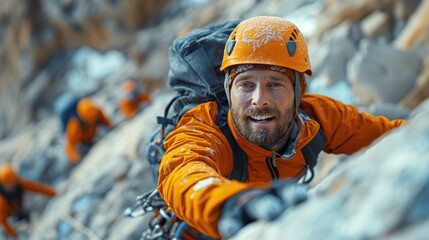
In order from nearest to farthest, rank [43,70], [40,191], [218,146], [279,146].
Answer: [218,146] → [279,146] → [40,191] → [43,70]

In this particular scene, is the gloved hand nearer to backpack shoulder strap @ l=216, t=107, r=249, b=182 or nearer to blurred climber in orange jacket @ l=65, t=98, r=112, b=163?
backpack shoulder strap @ l=216, t=107, r=249, b=182

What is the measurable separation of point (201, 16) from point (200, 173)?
14.1m

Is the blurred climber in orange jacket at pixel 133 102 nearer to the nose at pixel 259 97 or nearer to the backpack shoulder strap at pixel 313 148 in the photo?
the backpack shoulder strap at pixel 313 148

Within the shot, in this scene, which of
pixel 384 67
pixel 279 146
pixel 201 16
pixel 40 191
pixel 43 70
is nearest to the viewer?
pixel 279 146

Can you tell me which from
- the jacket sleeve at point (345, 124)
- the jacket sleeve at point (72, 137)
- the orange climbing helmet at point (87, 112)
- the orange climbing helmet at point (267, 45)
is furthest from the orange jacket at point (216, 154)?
the jacket sleeve at point (72, 137)

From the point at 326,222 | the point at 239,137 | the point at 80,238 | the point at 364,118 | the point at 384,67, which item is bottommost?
the point at 80,238

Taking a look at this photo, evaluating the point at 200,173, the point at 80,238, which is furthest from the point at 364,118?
the point at 80,238

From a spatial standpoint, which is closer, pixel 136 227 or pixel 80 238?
pixel 136 227

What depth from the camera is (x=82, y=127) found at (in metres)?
11.8

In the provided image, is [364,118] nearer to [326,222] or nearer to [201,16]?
[326,222]

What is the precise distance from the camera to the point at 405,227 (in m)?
1.37

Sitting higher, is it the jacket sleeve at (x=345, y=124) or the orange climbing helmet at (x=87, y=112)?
the jacket sleeve at (x=345, y=124)

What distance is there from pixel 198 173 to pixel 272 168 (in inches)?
41.6

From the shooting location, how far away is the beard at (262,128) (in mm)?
2998
